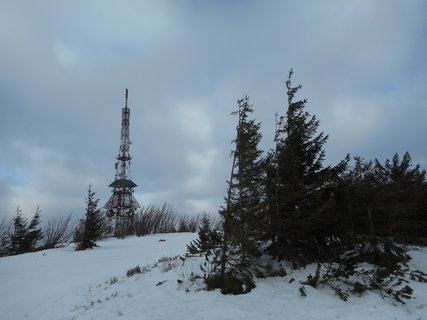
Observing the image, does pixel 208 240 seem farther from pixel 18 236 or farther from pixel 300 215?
pixel 18 236

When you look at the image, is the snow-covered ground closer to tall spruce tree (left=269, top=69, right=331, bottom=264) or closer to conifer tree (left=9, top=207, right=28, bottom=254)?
tall spruce tree (left=269, top=69, right=331, bottom=264)

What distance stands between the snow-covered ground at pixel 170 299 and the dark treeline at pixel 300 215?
25.4 inches

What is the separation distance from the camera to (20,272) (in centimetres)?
1619

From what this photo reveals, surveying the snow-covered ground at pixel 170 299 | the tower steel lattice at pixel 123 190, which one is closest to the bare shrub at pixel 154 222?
the tower steel lattice at pixel 123 190

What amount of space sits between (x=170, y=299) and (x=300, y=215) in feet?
16.3

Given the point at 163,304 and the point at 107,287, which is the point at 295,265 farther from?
the point at 107,287

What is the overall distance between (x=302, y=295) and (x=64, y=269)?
1433cm

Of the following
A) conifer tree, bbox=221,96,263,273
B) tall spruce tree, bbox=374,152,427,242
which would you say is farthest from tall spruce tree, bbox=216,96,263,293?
tall spruce tree, bbox=374,152,427,242

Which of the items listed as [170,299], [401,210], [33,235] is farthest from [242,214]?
[33,235]

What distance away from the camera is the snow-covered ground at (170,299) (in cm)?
719

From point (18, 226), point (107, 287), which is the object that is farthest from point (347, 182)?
point (18, 226)

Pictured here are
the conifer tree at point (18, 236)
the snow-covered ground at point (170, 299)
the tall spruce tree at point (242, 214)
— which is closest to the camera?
the snow-covered ground at point (170, 299)

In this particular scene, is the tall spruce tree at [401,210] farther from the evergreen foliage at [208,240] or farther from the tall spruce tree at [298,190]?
the evergreen foliage at [208,240]

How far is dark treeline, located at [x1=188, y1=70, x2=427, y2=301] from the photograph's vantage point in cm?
944
